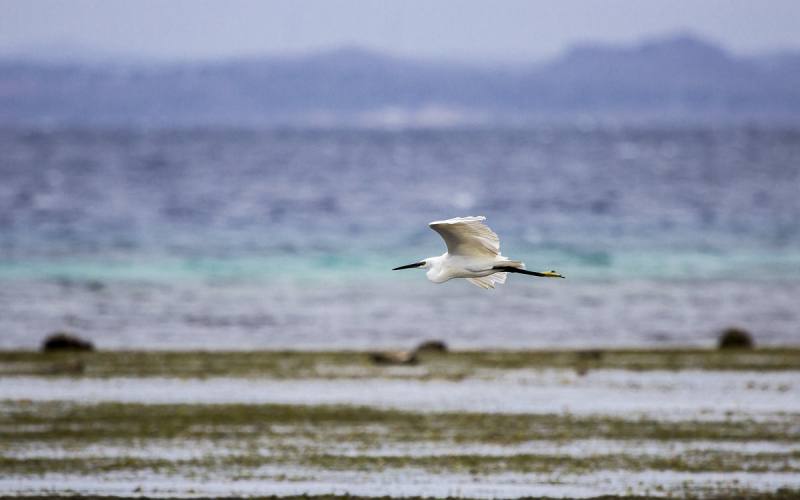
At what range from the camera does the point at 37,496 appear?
14055 millimetres

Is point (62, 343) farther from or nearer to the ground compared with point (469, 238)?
nearer to the ground

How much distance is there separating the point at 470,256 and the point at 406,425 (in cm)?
567

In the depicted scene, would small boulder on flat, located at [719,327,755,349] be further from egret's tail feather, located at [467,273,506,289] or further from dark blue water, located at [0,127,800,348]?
egret's tail feather, located at [467,273,506,289]

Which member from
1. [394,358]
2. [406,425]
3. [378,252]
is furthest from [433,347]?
[378,252]

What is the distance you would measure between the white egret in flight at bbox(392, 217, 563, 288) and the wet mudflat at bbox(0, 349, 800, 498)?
112 inches

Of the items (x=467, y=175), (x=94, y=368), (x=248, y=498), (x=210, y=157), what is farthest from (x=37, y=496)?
(x=210, y=157)

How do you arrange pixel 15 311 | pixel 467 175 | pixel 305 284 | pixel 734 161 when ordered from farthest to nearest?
pixel 734 161
pixel 467 175
pixel 305 284
pixel 15 311

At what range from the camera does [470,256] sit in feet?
41.2

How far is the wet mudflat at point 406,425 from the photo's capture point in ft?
48.4

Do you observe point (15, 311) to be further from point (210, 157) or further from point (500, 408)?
point (210, 157)

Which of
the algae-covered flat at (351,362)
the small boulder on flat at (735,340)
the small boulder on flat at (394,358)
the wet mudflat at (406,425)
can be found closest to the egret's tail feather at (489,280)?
the wet mudflat at (406,425)

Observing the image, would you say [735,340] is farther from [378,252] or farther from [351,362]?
[378,252]

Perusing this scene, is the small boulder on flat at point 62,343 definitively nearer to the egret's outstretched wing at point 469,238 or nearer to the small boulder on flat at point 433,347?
the small boulder on flat at point 433,347

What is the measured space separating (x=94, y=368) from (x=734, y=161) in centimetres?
8423
